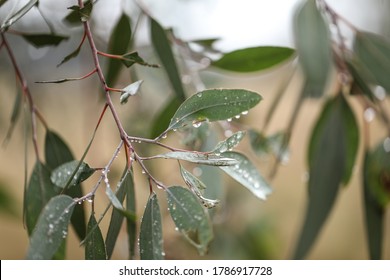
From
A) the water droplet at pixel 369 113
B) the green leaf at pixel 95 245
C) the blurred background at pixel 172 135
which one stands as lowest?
the blurred background at pixel 172 135

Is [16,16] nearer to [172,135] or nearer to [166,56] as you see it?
[166,56]

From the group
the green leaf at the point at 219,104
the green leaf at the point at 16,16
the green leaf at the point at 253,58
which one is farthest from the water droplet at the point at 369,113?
the green leaf at the point at 16,16

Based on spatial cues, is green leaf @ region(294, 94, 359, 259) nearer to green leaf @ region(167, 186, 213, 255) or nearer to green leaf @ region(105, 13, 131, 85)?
green leaf @ region(105, 13, 131, 85)

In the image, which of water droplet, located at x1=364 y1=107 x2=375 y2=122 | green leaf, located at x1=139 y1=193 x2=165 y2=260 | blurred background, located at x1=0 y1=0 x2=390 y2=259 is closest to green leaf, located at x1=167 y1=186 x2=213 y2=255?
green leaf, located at x1=139 y1=193 x2=165 y2=260

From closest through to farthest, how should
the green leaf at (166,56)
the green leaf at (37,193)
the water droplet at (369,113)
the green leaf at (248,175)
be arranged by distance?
the green leaf at (248,175) → the green leaf at (37,193) → the green leaf at (166,56) → the water droplet at (369,113)

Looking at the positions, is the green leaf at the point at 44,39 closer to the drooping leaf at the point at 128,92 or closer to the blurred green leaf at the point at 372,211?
the drooping leaf at the point at 128,92
